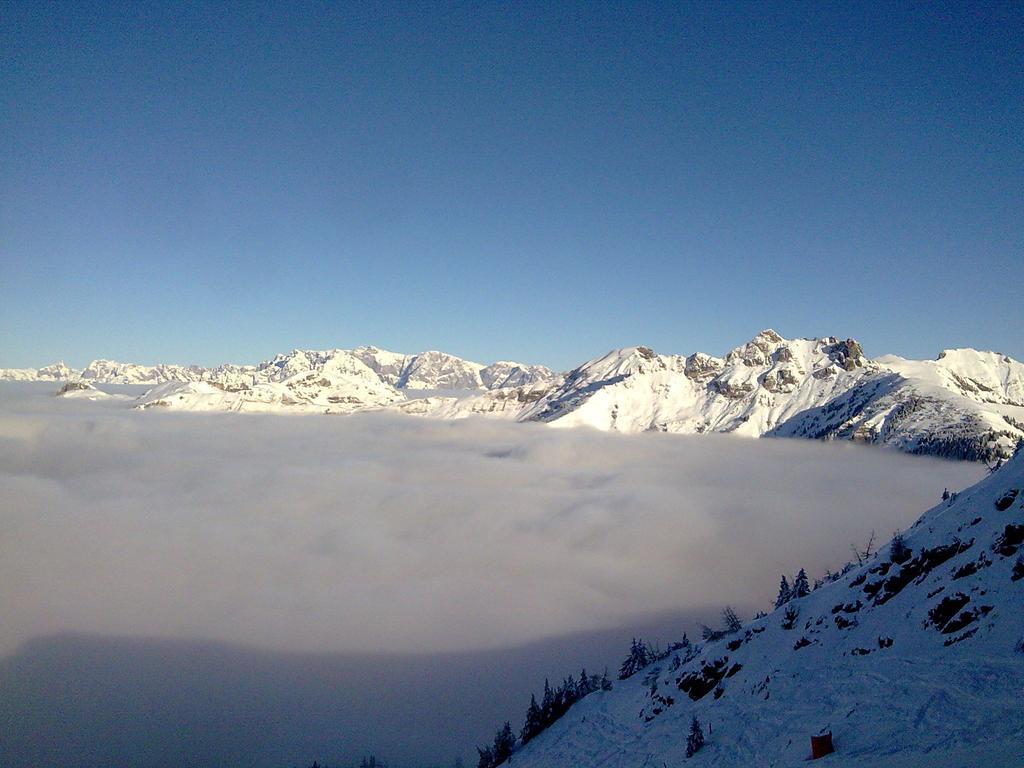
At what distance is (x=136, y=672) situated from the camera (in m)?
137

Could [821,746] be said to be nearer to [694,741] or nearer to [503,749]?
[694,741]

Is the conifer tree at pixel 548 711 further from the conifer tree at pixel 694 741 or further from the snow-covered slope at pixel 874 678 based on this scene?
the conifer tree at pixel 694 741

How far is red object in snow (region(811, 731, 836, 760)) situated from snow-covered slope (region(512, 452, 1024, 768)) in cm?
40

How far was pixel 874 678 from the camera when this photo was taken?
21609mm

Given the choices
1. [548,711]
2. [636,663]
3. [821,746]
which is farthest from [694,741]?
[636,663]

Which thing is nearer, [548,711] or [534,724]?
[548,711]

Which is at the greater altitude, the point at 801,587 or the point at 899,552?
the point at 899,552

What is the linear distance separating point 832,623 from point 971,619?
9.18 m

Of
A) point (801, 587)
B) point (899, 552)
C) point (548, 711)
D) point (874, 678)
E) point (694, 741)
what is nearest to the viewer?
point (874, 678)

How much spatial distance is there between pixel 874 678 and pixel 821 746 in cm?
620

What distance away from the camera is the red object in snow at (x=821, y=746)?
17.6 metres

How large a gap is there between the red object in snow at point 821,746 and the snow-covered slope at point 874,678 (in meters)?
0.40

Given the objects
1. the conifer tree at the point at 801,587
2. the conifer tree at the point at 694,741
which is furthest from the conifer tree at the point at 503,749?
the conifer tree at the point at 801,587

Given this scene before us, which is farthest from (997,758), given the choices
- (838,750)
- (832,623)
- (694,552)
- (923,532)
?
(694,552)
